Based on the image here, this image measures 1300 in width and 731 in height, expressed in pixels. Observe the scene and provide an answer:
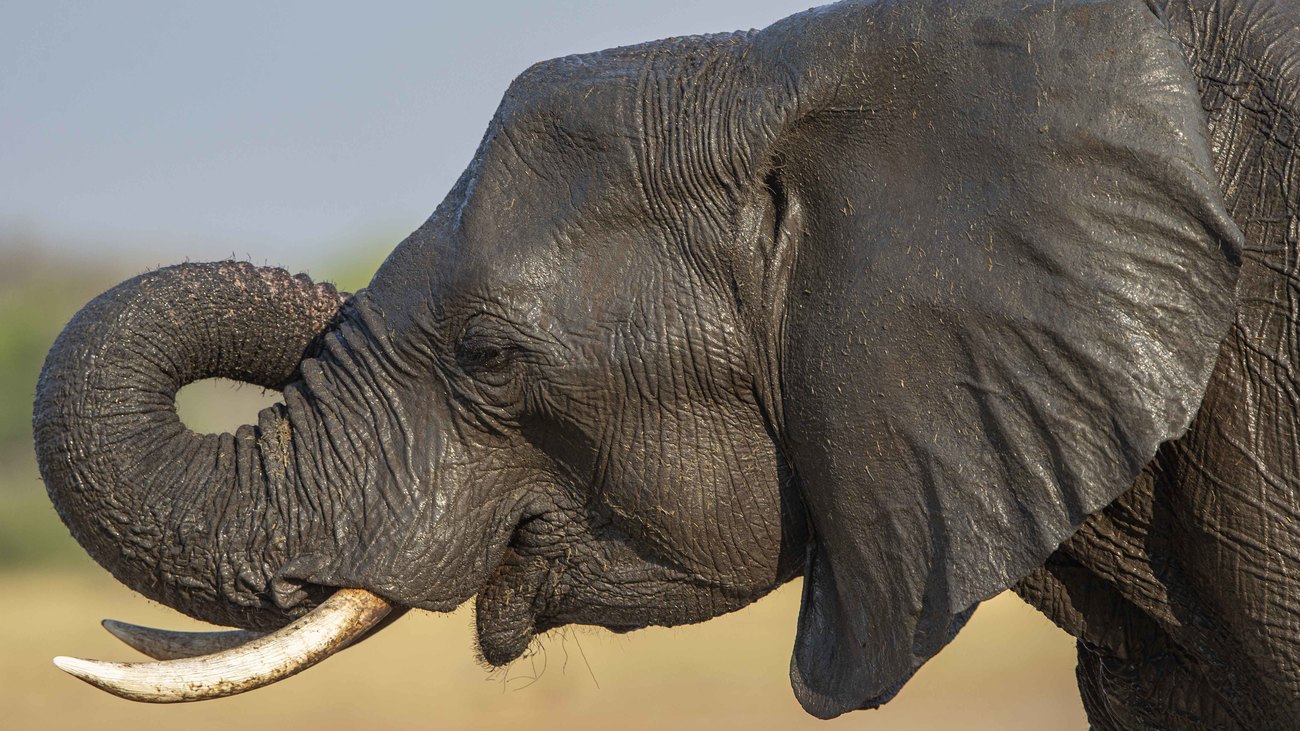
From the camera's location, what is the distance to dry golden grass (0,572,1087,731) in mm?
12500

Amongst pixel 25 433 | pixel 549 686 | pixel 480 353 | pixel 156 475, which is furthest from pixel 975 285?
pixel 25 433

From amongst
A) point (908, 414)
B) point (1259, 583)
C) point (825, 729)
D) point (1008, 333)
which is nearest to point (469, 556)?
point (908, 414)

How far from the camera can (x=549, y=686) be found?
14.2 metres

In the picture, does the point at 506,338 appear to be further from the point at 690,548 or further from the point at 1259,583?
the point at 1259,583

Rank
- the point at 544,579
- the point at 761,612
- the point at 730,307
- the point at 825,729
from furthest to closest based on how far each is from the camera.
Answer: the point at 761,612 < the point at 825,729 < the point at 544,579 < the point at 730,307

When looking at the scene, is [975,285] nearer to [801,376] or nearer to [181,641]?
[801,376]

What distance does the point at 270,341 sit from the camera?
345 cm

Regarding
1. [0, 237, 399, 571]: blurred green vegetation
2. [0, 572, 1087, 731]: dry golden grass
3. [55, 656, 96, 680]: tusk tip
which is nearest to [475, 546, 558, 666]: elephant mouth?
[55, 656, 96, 680]: tusk tip

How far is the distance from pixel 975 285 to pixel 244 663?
4.94ft

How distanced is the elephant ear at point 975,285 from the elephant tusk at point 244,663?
0.92 meters

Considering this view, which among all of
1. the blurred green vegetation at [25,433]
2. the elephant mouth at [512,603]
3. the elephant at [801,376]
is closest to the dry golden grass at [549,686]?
the blurred green vegetation at [25,433]

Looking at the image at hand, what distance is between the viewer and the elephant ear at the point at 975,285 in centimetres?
269

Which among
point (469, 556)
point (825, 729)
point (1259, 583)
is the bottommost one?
point (825, 729)

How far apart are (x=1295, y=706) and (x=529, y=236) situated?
5.30ft
